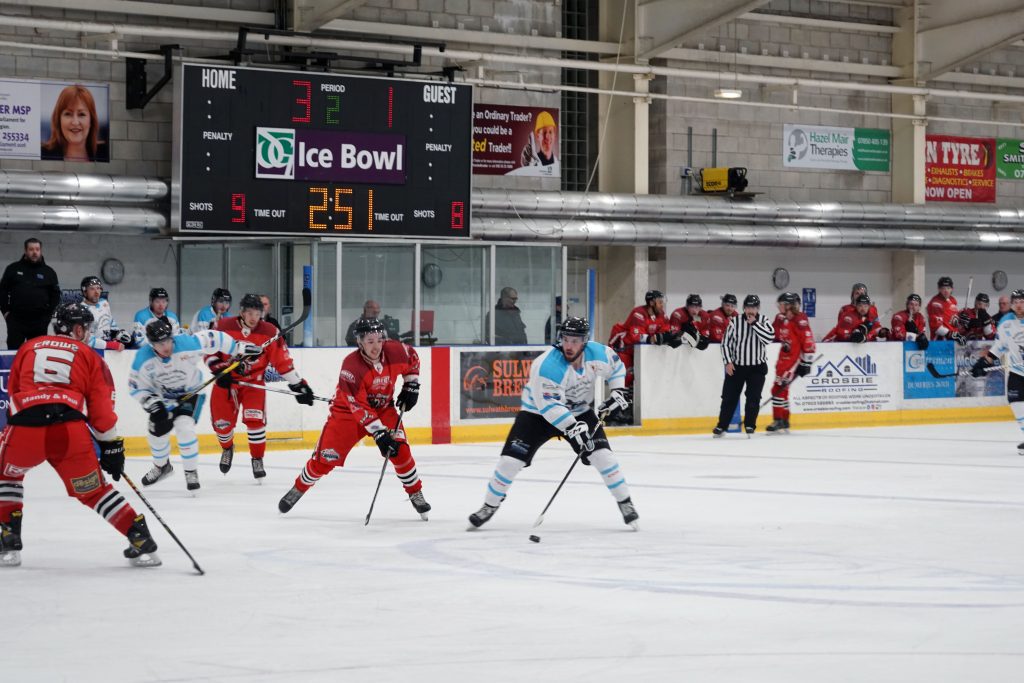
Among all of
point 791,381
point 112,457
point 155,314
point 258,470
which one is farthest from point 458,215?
point 112,457

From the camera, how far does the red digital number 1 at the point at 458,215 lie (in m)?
17.4

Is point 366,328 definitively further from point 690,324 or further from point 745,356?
point 690,324

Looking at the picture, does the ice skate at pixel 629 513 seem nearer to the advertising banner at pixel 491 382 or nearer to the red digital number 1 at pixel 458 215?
the advertising banner at pixel 491 382

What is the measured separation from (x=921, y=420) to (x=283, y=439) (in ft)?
28.9

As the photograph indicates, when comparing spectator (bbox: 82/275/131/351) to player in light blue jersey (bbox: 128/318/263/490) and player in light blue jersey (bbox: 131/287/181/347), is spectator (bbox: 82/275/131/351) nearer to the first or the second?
player in light blue jersey (bbox: 131/287/181/347)

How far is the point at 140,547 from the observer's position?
730cm

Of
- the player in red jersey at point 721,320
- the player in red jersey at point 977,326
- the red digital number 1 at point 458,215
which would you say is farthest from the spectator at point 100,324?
the player in red jersey at point 977,326

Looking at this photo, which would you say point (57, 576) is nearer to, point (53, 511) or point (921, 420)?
point (53, 511)

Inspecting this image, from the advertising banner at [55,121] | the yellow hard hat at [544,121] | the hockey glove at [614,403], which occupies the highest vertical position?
the yellow hard hat at [544,121]

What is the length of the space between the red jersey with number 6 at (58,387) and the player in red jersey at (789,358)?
1123 centimetres

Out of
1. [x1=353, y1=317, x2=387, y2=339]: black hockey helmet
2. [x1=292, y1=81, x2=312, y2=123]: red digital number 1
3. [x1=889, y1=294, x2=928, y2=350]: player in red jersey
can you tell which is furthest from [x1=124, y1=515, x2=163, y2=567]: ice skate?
[x1=889, y1=294, x2=928, y2=350]: player in red jersey

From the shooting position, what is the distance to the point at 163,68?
1773 centimetres

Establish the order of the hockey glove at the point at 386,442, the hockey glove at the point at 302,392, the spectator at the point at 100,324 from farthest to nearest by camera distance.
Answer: the spectator at the point at 100,324
the hockey glove at the point at 302,392
the hockey glove at the point at 386,442

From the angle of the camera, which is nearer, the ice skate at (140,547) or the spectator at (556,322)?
the ice skate at (140,547)
